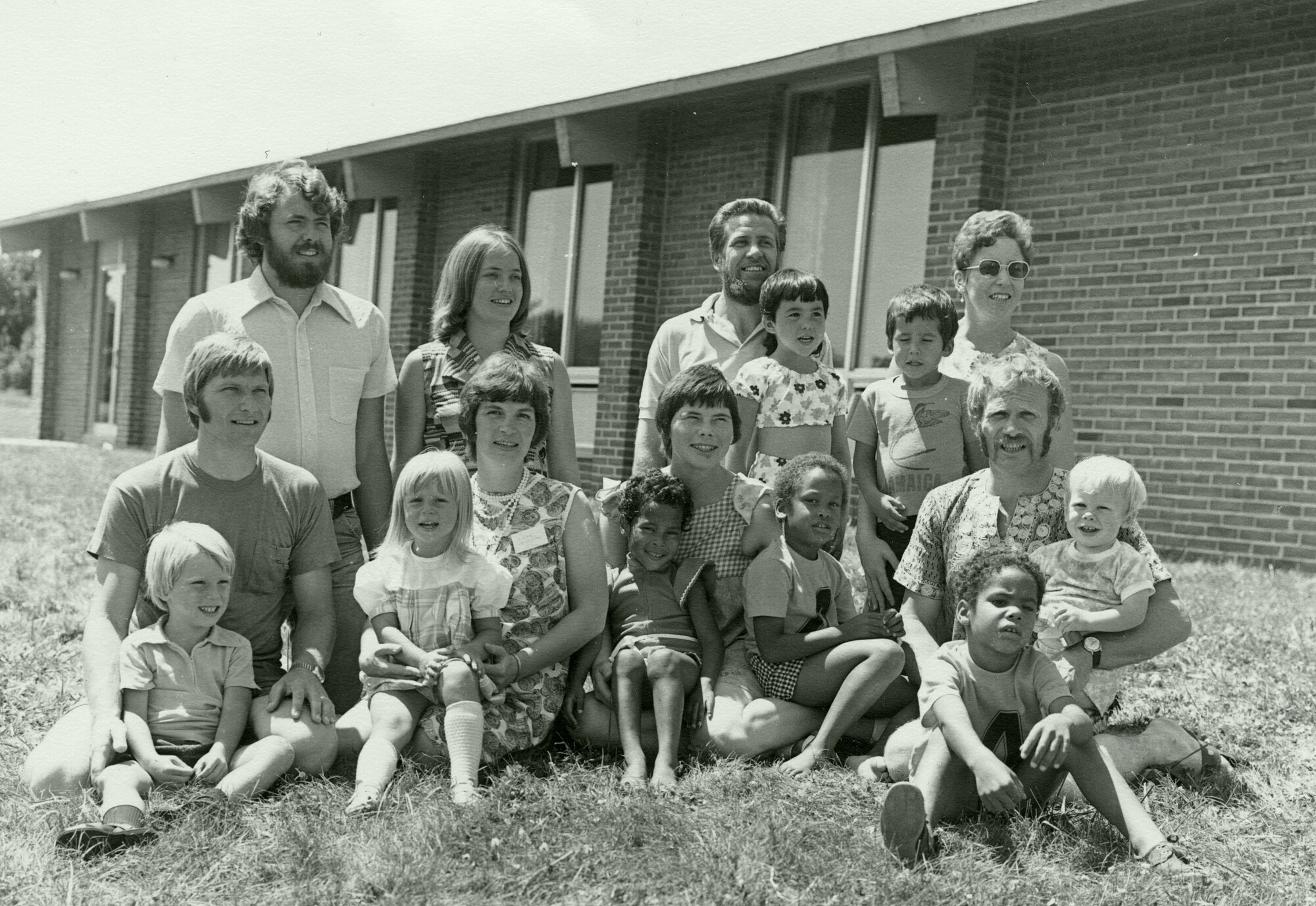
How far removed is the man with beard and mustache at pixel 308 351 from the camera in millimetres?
4145

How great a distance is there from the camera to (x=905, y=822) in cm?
308

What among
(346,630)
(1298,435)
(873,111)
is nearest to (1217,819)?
(346,630)

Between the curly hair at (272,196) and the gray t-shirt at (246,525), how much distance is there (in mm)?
780

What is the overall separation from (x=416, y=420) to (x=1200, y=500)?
560 centimetres

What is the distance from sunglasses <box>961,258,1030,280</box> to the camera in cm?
442

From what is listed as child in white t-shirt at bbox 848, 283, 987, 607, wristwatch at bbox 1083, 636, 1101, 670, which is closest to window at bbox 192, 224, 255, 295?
child in white t-shirt at bbox 848, 283, 987, 607

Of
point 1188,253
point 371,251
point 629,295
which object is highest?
point 371,251

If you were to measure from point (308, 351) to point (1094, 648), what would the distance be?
2.67 meters

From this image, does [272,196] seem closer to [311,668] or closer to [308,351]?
[308,351]

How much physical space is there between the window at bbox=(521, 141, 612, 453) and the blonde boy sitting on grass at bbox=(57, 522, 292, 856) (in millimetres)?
7958

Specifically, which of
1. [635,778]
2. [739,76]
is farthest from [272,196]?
[739,76]

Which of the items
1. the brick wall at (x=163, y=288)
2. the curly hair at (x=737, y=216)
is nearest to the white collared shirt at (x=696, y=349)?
the curly hair at (x=737, y=216)

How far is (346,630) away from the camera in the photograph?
4211 mm

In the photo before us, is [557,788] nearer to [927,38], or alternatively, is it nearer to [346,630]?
[346,630]
